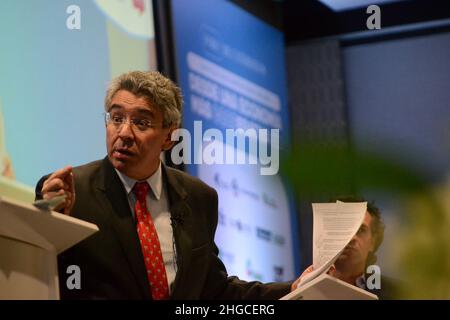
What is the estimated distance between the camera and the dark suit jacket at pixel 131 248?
3.05 m

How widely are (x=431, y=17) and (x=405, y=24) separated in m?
0.21

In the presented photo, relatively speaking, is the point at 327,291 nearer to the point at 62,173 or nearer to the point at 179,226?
the point at 179,226

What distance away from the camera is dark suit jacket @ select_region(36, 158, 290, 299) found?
10.00 ft

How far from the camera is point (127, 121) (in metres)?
3.22

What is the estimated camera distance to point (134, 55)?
206 inches

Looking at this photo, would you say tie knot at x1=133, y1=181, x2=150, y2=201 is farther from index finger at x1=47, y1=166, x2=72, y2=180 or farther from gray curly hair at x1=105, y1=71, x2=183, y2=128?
index finger at x1=47, y1=166, x2=72, y2=180

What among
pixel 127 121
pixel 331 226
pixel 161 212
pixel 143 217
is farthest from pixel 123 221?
pixel 331 226

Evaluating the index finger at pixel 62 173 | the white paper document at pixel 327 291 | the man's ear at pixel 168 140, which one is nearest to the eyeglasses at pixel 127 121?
the man's ear at pixel 168 140

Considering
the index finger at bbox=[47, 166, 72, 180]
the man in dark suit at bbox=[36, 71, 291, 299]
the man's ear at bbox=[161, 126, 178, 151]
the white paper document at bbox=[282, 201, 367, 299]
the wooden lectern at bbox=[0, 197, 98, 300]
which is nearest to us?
the wooden lectern at bbox=[0, 197, 98, 300]

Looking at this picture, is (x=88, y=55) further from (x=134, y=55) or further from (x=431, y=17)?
(x=431, y=17)

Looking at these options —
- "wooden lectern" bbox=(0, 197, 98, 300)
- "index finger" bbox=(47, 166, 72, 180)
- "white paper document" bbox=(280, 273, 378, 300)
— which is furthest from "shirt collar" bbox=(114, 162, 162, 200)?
"white paper document" bbox=(280, 273, 378, 300)

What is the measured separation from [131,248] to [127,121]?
0.46m

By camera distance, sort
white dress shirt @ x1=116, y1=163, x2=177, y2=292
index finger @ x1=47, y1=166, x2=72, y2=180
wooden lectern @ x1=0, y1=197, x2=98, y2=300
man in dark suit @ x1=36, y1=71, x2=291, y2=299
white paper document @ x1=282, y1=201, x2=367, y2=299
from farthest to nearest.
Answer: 1. white dress shirt @ x1=116, y1=163, x2=177, y2=292
2. man in dark suit @ x1=36, y1=71, x2=291, y2=299
3. white paper document @ x1=282, y1=201, x2=367, y2=299
4. index finger @ x1=47, y1=166, x2=72, y2=180
5. wooden lectern @ x1=0, y1=197, x2=98, y2=300

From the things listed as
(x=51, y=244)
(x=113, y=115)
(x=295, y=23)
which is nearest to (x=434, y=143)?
(x=295, y=23)
